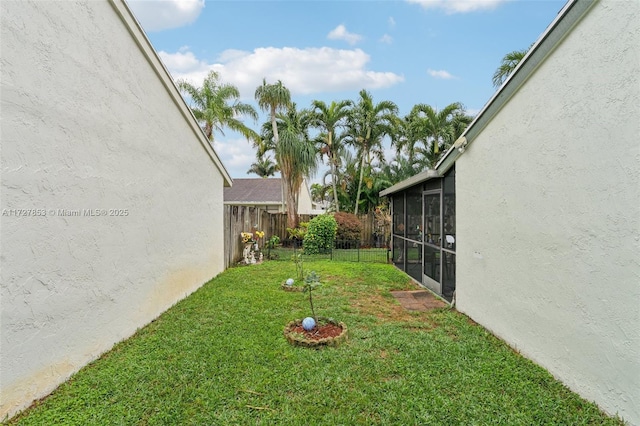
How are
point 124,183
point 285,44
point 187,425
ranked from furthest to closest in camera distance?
point 285,44, point 124,183, point 187,425

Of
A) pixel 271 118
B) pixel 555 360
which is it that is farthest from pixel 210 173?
pixel 271 118

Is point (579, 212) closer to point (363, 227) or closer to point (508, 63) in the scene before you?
point (508, 63)

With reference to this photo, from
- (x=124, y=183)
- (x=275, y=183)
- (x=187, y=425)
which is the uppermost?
(x=275, y=183)

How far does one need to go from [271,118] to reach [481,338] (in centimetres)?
1485

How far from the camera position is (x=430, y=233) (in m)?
6.89

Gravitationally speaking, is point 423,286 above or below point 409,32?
below

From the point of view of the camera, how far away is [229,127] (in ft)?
58.9

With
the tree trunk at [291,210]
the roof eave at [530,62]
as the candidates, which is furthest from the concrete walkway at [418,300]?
the tree trunk at [291,210]

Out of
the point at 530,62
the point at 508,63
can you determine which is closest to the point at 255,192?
the point at 508,63

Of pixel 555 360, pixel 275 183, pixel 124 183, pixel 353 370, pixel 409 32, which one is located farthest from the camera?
pixel 275 183

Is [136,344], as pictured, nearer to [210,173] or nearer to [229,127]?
[210,173]

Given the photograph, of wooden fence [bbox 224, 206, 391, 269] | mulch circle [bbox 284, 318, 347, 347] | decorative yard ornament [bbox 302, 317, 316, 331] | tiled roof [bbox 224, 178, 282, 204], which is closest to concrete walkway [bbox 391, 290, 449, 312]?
mulch circle [bbox 284, 318, 347, 347]

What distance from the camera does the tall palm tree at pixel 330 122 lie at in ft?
57.9

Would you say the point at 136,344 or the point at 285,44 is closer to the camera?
the point at 136,344
